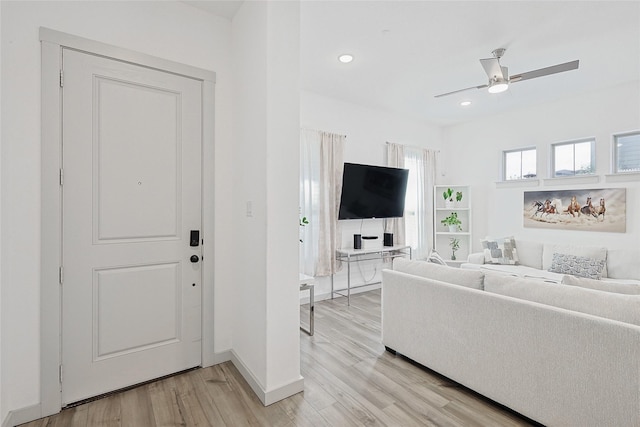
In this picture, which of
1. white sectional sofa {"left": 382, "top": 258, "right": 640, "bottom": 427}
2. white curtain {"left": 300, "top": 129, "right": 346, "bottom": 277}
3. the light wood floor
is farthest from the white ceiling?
the light wood floor

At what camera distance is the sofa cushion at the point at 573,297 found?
162cm

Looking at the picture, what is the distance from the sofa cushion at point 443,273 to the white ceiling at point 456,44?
83.3 inches

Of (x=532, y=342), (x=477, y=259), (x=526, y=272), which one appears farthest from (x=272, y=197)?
(x=477, y=259)

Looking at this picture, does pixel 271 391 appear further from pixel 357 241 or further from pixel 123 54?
pixel 357 241

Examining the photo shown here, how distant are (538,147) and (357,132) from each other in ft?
9.43

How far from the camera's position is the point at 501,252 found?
4.81 m

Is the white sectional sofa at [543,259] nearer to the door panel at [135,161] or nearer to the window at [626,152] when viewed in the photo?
the window at [626,152]

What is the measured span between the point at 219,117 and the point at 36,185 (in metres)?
1.28

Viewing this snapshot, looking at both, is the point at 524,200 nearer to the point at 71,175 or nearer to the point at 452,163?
the point at 452,163

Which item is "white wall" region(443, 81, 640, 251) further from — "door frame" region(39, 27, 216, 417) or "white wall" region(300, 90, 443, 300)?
"door frame" region(39, 27, 216, 417)

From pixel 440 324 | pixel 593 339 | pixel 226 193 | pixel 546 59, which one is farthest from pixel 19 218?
pixel 546 59

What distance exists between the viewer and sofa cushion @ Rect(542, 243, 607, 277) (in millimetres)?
4062

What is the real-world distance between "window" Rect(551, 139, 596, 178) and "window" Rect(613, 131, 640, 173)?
238 mm

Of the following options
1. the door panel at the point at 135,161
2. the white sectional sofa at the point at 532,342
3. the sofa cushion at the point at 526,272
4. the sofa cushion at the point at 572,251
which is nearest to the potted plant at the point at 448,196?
the sofa cushion at the point at 526,272
